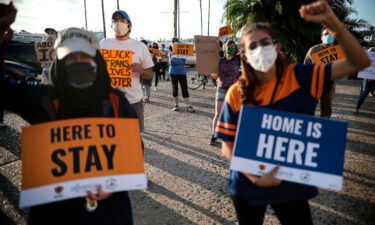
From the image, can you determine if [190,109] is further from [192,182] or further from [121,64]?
[121,64]

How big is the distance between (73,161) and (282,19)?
12.4 metres

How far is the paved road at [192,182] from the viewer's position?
2695mm

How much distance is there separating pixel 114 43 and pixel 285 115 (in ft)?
8.44

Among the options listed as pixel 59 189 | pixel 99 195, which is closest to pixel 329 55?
pixel 99 195

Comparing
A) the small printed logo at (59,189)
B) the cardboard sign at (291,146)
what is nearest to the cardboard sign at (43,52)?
the small printed logo at (59,189)

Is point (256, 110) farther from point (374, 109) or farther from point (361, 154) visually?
point (374, 109)

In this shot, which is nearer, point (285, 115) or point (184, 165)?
point (285, 115)

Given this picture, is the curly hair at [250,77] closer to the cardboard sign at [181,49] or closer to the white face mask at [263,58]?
the white face mask at [263,58]

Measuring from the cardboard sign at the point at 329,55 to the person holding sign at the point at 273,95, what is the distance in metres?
3.22

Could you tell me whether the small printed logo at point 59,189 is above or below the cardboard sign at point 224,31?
below

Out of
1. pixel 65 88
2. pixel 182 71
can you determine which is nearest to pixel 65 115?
pixel 65 88

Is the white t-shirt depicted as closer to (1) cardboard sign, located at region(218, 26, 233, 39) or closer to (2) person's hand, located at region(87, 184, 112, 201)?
(2) person's hand, located at region(87, 184, 112, 201)

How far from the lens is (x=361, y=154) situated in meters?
4.34

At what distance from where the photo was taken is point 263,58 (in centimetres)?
157
